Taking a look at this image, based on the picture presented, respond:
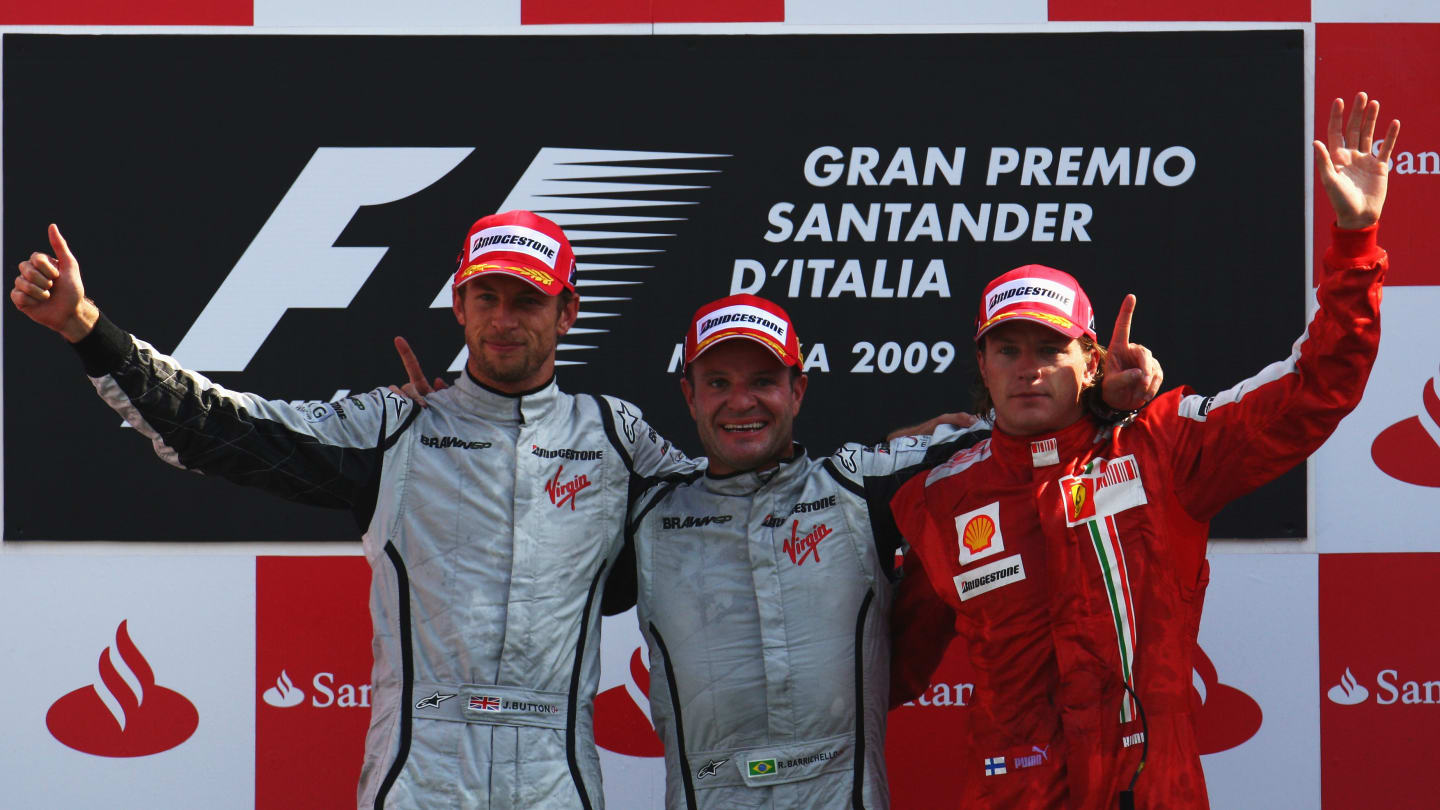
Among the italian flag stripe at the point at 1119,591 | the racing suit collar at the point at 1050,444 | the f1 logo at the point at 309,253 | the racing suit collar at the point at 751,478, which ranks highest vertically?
the f1 logo at the point at 309,253

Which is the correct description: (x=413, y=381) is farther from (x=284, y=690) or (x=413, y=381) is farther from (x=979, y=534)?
(x=979, y=534)

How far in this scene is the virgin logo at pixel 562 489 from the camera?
2373mm

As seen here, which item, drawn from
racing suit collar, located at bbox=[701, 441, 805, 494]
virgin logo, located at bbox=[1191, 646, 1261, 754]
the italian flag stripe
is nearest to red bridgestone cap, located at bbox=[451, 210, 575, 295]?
racing suit collar, located at bbox=[701, 441, 805, 494]

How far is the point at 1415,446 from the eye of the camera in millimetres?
3059

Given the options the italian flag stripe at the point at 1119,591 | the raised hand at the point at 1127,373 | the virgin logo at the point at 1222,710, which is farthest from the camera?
the virgin logo at the point at 1222,710

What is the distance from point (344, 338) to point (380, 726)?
111 centimetres

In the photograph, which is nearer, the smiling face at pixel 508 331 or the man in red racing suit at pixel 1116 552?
the man in red racing suit at pixel 1116 552

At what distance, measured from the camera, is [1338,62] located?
3.08 m

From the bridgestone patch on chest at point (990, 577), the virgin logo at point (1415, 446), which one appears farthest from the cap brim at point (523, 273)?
the virgin logo at point (1415, 446)

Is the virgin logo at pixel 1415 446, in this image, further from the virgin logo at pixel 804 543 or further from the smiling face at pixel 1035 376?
the virgin logo at pixel 804 543

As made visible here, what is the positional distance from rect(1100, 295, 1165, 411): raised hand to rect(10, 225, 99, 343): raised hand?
1.68m

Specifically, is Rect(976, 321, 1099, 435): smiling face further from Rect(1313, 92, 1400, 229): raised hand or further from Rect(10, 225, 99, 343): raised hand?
Rect(10, 225, 99, 343): raised hand

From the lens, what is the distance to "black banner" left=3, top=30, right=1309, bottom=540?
121 inches

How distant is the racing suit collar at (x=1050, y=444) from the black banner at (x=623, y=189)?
2.77ft
